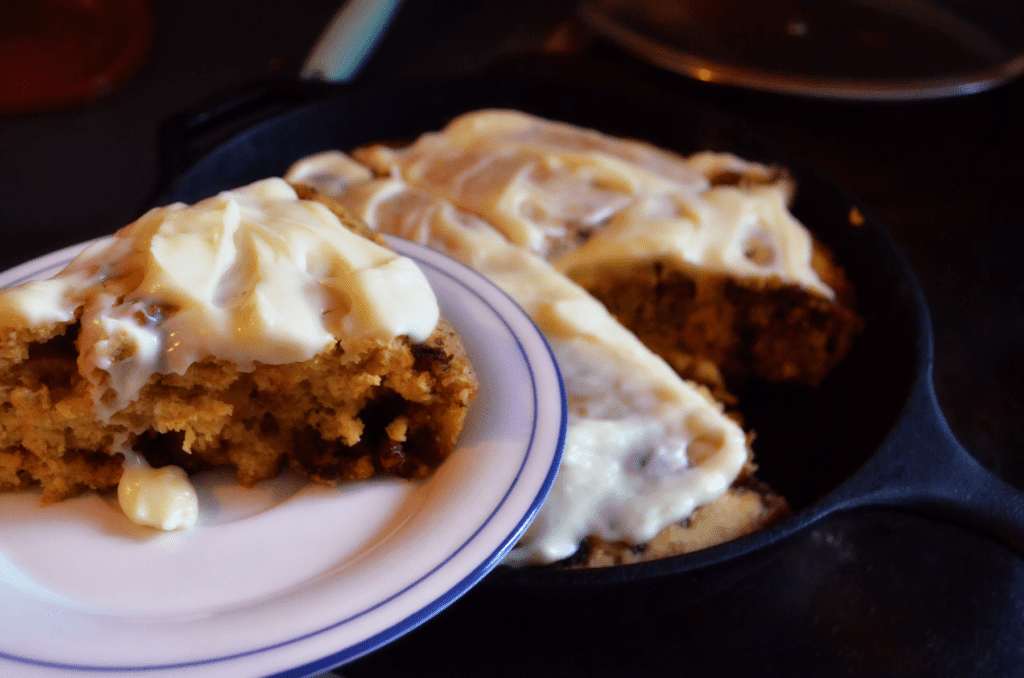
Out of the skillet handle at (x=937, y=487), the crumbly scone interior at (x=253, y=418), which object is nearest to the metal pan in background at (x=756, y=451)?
the skillet handle at (x=937, y=487)

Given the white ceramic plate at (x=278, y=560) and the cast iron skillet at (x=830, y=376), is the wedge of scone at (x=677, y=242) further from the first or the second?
the white ceramic plate at (x=278, y=560)

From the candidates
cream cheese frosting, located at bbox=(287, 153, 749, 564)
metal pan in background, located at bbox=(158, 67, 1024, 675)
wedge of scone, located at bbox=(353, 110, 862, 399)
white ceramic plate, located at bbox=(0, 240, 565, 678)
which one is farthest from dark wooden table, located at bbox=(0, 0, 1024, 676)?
wedge of scone, located at bbox=(353, 110, 862, 399)

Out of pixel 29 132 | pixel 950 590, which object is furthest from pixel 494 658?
pixel 29 132

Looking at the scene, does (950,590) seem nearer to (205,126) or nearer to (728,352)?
(728,352)

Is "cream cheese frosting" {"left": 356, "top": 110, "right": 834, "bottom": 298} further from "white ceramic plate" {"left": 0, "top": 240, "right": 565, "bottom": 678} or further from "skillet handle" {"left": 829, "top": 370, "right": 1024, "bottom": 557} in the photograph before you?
"white ceramic plate" {"left": 0, "top": 240, "right": 565, "bottom": 678}

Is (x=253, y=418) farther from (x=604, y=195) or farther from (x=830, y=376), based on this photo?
(x=830, y=376)

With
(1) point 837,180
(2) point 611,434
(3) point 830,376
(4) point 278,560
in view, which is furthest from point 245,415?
(1) point 837,180
